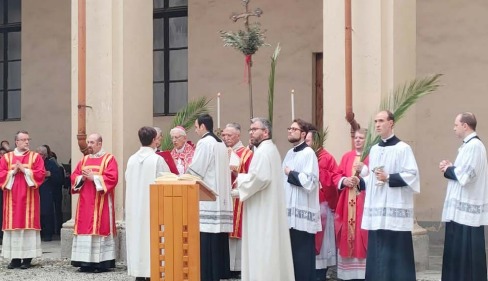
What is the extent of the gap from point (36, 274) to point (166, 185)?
12.5 ft

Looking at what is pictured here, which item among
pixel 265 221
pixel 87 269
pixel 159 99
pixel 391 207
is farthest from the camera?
pixel 159 99

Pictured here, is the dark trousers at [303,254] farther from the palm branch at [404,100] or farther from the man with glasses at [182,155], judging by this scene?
the man with glasses at [182,155]

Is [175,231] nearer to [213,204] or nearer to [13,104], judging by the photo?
[213,204]

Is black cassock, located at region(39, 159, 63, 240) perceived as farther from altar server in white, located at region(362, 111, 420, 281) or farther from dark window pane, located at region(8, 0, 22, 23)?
altar server in white, located at region(362, 111, 420, 281)

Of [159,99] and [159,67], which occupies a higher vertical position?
[159,67]

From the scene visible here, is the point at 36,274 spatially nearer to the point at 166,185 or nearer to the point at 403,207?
the point at 166,185

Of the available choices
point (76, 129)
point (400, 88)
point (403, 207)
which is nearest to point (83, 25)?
point (76, 129)

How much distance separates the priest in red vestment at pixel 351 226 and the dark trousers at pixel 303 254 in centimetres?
58

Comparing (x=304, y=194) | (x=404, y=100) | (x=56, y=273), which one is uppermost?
(x=404, y=100)

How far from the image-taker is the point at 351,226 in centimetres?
1110

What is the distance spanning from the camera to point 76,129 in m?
13.5

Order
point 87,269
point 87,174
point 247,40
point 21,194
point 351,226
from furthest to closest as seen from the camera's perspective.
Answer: point 21,194 → point 87,269 → point 87,174 → point 247,40 → point 351,226

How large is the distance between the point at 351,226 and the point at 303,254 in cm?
81

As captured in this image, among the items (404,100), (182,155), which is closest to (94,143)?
(182,155)
